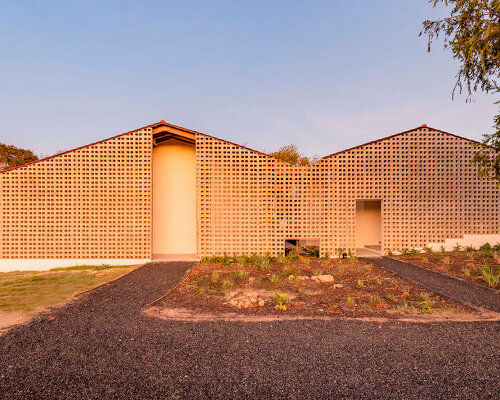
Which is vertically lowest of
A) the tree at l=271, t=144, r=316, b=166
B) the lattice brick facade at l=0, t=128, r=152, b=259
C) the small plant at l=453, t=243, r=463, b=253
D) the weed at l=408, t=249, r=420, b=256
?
the weed at l=408, t=249, r=420, b=256

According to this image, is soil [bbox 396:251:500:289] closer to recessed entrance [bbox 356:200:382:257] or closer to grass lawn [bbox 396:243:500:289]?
grass lawn [bbox 396:243:500:289]

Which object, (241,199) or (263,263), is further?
(241,199)

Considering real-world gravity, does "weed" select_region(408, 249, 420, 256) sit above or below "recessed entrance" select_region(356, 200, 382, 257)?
below

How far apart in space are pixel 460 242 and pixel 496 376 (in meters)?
8.45

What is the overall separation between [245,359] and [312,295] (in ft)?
9.13

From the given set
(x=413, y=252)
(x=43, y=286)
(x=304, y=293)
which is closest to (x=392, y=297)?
(x=304, y=293)

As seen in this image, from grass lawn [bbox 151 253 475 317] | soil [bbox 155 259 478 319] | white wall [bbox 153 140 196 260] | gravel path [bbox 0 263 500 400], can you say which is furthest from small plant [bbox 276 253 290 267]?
gravel path [bbox 0 263 500 400]

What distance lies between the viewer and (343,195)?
9.16 meters

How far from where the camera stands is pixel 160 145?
10188mm

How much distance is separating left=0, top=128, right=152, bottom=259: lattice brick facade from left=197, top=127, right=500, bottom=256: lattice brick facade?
215 centimetres

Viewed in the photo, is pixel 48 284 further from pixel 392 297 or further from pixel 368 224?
pixel 368 224

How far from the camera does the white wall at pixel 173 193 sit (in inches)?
399

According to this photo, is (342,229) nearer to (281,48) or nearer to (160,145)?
(160,145)

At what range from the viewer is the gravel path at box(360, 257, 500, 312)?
4.70m
